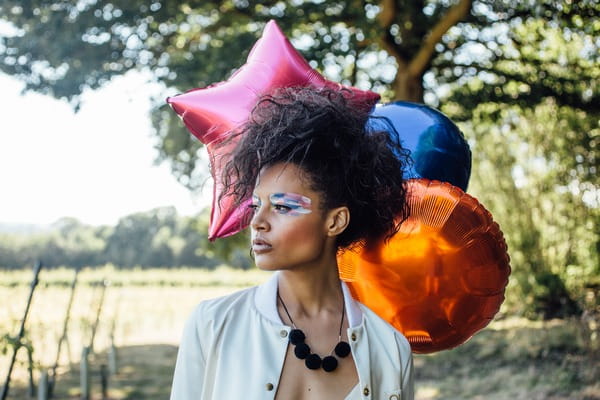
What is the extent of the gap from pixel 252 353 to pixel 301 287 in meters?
0.22

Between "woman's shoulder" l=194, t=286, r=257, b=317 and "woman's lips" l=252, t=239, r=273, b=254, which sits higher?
"woman's lips" l=252, t=239, r=273, b=254

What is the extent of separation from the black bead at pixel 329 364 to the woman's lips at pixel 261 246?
0.96ft

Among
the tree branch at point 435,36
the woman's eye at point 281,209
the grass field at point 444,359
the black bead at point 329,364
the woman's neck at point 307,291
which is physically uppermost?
the woman's eye at point 281,209

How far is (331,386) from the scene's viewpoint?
1.70 m

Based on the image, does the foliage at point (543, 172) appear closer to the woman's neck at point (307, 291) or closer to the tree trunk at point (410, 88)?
the tree trunk at point (410, 88)

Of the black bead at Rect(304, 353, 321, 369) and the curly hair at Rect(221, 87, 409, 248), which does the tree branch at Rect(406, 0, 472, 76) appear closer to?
the curly hair at Rect(221, 87, 409, 248)

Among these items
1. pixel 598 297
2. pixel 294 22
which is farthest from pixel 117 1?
pixel 598 297

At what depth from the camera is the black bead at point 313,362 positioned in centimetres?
169

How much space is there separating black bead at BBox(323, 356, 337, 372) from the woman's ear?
31 cm

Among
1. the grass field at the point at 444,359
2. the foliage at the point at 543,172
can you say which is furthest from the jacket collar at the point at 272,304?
the foliage at the point at 543,172

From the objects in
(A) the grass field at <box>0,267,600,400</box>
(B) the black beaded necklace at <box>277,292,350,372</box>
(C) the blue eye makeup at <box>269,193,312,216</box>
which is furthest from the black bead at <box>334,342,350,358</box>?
(A) the grass field at <box>0,267,600,400</box>

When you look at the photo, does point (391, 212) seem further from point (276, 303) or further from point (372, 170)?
point (276, 303)

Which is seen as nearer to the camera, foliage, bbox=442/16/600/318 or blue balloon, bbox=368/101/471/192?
blue balloon, bbox=368/101/471/192

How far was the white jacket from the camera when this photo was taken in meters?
1.65
